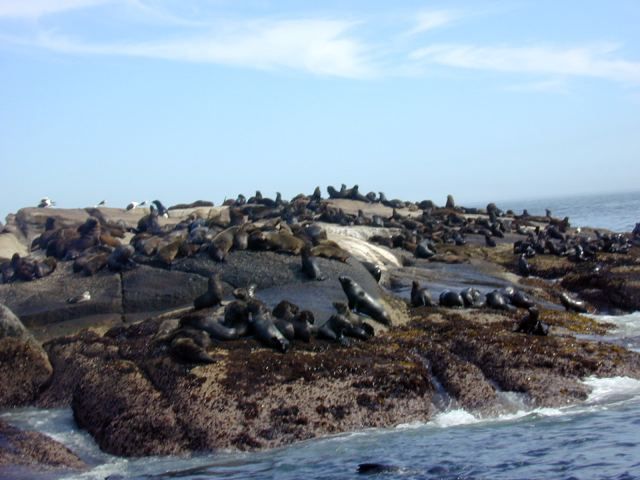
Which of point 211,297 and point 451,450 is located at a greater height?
point 211,297

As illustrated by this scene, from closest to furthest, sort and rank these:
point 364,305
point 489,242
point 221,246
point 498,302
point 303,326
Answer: point 303,326 → point 364,305 → point 498,302 → point 221,246 → point 489,242

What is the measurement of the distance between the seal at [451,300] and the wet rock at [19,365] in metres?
6.74

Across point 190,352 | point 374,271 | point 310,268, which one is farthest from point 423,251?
point 190,352

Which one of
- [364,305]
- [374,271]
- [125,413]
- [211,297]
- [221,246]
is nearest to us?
[125,413]

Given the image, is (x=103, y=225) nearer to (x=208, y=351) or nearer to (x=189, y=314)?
(x=189, y=314)

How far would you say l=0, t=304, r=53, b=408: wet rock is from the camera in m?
12.9

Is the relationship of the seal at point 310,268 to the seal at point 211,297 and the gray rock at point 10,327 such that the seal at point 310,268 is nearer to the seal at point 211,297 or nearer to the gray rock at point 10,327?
the seal at point 211,297

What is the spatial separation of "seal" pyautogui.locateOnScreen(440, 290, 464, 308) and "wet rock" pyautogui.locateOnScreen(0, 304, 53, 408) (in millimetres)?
6740

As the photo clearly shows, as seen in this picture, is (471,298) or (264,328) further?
(471,298)

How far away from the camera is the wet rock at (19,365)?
12.9 metres

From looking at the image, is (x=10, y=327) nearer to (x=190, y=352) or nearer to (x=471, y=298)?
(x=190, y=352)

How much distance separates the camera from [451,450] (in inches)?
402

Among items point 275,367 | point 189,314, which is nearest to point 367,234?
point 189,314

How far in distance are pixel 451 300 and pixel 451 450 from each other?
6.67 m
